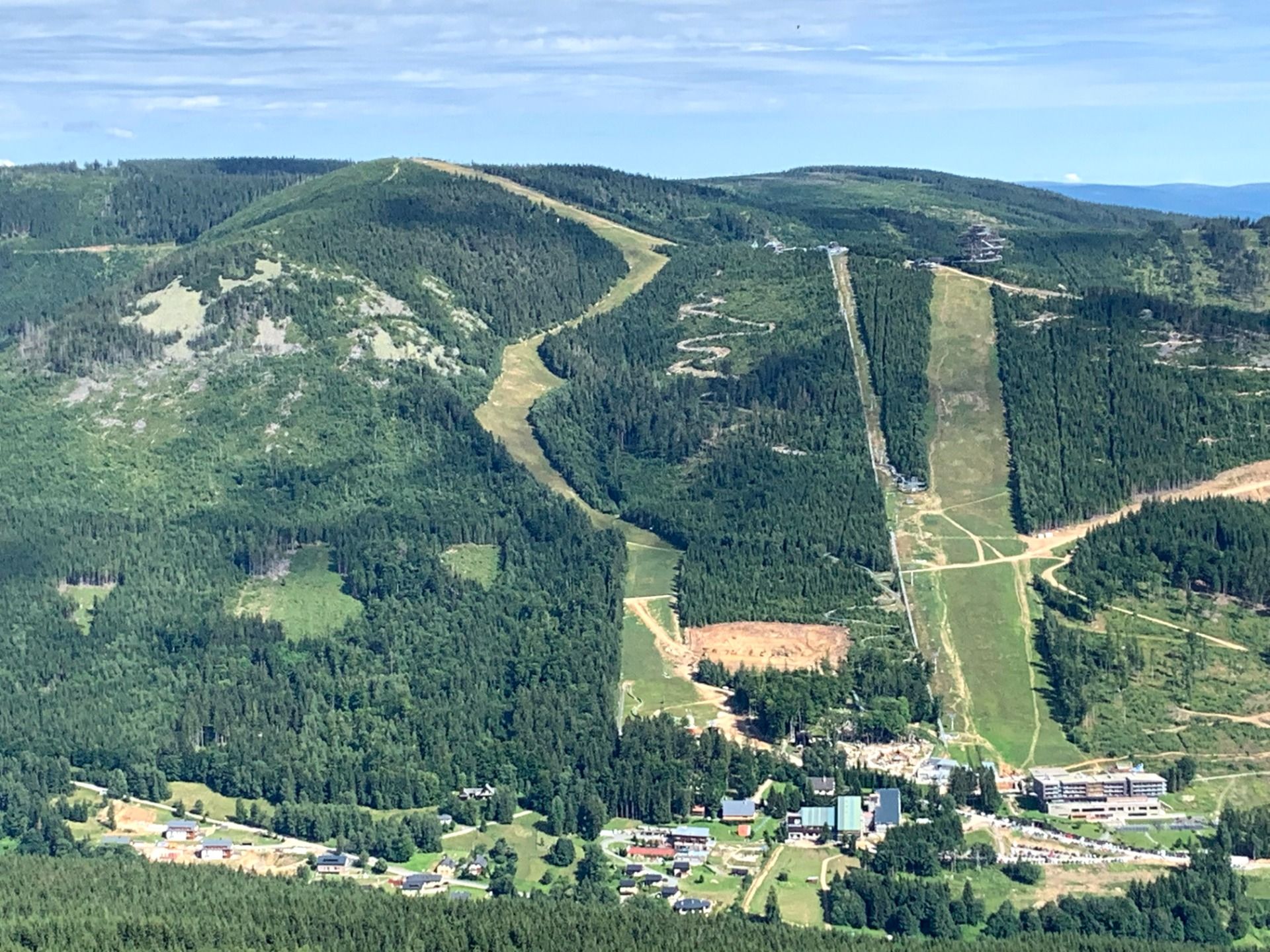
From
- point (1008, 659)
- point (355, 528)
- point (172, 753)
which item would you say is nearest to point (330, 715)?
point (172, 753)

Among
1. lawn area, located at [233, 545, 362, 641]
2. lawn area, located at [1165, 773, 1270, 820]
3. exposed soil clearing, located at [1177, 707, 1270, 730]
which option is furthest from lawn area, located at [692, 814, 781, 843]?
lawn area, located at [233, 545, 362, 641]

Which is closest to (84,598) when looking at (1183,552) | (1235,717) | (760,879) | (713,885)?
(713,885)

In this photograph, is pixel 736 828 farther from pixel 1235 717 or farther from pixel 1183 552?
pixel 1183 552

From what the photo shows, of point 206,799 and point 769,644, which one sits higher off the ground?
point 769,644

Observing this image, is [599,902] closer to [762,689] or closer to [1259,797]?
[762,689]

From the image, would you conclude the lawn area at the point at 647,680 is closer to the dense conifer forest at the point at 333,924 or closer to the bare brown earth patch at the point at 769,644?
the bare brown earth patch at the point at 769,644

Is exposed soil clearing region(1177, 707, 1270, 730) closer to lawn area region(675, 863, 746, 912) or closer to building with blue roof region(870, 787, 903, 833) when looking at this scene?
building with blue roof region(870, 787, 903, 833)
